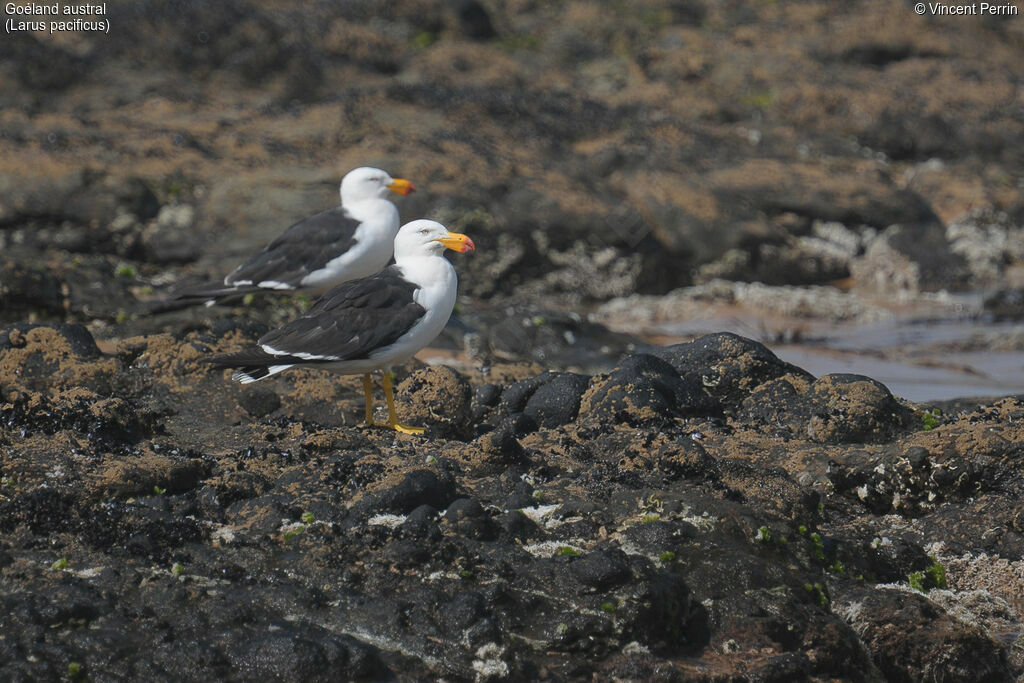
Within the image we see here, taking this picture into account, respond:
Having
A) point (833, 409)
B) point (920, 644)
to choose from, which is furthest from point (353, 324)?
point (920, 644)

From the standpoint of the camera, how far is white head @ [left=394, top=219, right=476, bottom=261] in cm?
773

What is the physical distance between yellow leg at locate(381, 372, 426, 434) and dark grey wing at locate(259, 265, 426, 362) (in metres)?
0.35

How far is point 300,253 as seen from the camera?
10.4 metres

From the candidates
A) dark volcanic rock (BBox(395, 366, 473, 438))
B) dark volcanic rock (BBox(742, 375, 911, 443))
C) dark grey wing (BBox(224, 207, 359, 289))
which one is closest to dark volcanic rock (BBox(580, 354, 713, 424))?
dark volcanic rock (BBox(742, 375, 911, 443))

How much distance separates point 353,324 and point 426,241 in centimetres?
81

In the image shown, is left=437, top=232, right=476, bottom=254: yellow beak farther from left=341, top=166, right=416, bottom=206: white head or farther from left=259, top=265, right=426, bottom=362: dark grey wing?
left=341, top=166, right=416, bottom=206: white head

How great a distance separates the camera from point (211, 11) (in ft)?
73.5

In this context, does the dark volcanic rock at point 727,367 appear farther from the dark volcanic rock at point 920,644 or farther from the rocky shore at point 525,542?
the dark volcanic rock at point 920,644

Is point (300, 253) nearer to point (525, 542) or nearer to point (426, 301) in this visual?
point (426, 301)

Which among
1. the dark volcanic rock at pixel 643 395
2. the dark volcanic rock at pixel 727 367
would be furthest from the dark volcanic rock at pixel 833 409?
the dark volcanic rock at pixel 643 395

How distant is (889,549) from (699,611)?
4.34ft

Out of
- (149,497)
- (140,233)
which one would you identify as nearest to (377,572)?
(149,497)

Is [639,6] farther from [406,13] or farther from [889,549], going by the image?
[889,549]

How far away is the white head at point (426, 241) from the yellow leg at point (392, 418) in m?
0.86
